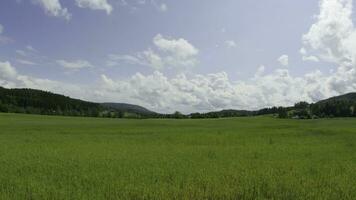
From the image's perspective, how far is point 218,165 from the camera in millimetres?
20656

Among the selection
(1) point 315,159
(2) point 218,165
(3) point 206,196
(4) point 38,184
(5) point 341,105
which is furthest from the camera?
(5) point 341,105

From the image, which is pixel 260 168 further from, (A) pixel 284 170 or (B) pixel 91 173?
(B) pixel 91 173

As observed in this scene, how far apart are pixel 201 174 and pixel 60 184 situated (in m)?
5.76

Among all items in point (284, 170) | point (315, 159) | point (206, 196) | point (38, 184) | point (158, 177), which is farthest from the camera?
point (315, 159)

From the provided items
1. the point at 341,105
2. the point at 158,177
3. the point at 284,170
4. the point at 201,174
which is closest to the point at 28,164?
the point at 158,177

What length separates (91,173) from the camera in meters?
17.4

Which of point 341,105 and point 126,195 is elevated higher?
point 341,105

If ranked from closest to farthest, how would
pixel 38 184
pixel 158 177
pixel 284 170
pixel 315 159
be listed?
pixel 38 184, pixel 158 177, pixel 284 170, pixel 315 159

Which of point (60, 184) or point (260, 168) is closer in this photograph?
point (60, 184)

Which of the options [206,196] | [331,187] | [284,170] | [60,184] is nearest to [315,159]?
[284,170]

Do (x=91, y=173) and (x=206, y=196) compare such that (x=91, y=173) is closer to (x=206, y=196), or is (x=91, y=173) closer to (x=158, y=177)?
(x=158, y=177)

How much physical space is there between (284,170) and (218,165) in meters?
3.32

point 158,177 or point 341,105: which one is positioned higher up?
point 341,105

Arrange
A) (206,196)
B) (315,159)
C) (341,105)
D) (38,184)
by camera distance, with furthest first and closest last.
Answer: (341,105) < (315,159) < (38,184) < (206,196)
